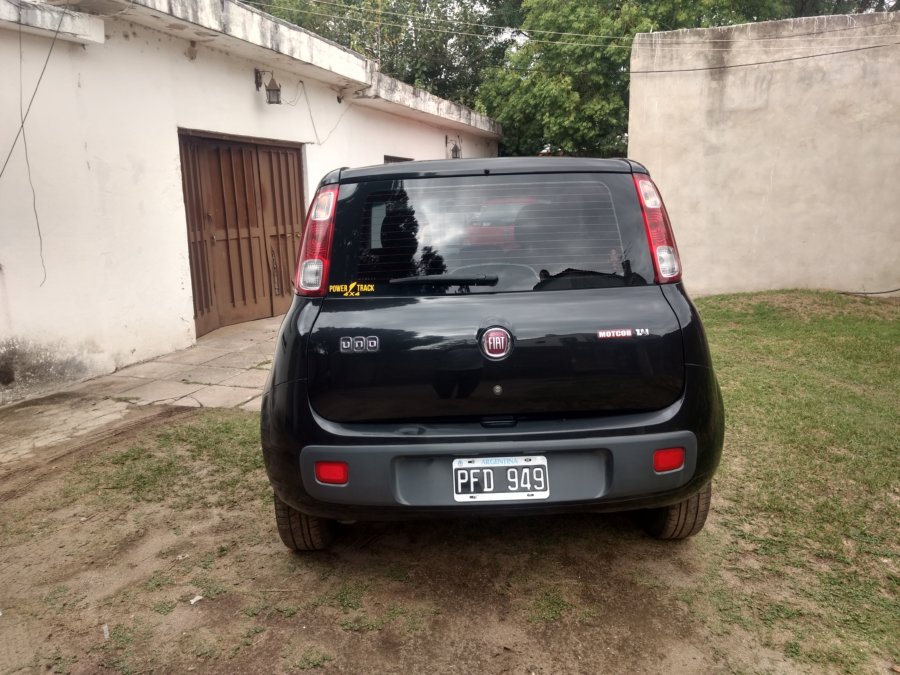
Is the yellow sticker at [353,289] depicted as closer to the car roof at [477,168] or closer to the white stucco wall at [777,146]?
the car roof at [477,168]

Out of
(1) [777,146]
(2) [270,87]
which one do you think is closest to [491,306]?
(2) [270,87]

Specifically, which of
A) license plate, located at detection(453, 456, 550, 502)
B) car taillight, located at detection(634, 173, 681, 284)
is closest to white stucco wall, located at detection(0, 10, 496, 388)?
license plate, located at detection(453, 456, 550, 502)

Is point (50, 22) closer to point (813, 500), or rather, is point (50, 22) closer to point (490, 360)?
point (490, 360)

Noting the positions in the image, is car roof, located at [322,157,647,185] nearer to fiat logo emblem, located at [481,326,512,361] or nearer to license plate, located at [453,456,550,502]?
fiat logo emblem, located at [481,326,512,361]

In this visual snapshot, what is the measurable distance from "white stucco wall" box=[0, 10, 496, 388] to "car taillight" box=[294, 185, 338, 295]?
3.62m

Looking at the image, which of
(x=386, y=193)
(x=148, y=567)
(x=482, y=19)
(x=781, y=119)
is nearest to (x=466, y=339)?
(x=386, y=193)

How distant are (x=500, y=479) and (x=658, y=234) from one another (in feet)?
3.32

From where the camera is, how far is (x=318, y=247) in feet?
7.74

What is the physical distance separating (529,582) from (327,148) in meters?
8.00

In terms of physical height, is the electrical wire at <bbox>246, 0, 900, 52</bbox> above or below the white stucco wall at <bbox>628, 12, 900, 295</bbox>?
above

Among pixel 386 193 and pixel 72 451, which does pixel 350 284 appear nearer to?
pixel 386 193

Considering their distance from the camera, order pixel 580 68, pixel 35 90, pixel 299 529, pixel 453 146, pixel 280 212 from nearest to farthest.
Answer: pixel 299 529, pixel 35 90, pixel 280 212, pixel 453 146, pixel 580 68

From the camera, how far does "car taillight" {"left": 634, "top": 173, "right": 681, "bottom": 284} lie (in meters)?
2.31

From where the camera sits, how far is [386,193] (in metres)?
2.36
